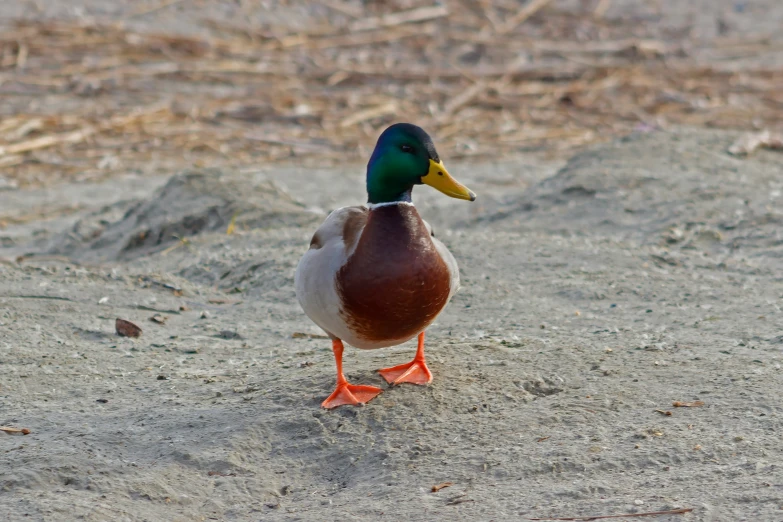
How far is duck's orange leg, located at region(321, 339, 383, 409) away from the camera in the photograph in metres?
3.81

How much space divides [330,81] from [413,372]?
874cm

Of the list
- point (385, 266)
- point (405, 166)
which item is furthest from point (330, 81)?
point (385, 266)

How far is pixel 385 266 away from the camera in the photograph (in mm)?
3545

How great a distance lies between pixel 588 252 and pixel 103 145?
A: 581 cm

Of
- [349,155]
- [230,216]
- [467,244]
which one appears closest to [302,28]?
[349,155]

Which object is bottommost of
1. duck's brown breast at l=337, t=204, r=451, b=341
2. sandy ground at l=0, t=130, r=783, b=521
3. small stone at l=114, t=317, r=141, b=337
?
small stone at l=114, t=317, r=141, b=337

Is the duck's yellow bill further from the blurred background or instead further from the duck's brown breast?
the blurred background

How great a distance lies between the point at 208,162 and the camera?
962cm

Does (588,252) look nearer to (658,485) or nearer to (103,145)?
(658,485)

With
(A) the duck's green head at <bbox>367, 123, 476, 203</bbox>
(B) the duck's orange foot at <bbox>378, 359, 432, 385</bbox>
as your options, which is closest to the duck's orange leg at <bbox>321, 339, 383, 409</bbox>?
(B) the duck's orange foot at <bbox>378, 359, 432, 385</bbox>

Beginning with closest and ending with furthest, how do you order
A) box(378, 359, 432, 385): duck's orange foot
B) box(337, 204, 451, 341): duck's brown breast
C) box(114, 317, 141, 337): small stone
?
box(337, 204, 451, 341): duck's brown breast → box(378, 359, 432, 385): duck's orange foot → box(114, 317, 141, 337): small stone

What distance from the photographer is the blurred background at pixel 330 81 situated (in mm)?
10164

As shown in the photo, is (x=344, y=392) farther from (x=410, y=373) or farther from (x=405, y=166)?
(x=405, y=166)

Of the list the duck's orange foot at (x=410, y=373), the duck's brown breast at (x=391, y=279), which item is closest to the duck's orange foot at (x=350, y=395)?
the duck's orange foot at (x=410, y=373)
